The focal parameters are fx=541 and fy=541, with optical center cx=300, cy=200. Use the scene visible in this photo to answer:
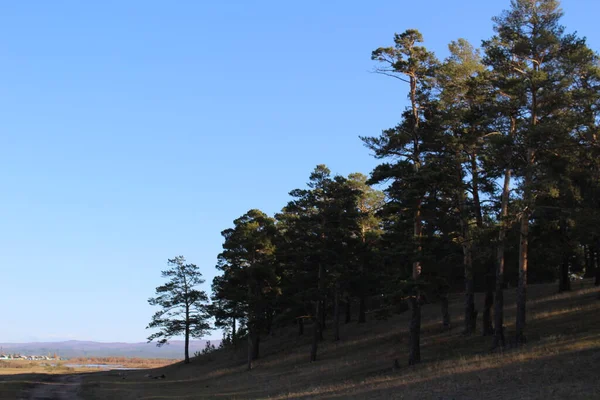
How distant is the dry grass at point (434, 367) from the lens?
1897 centimetres

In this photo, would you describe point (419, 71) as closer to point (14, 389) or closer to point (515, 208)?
point (515, 208)

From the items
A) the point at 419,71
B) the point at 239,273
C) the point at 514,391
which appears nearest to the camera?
the point at 514,391

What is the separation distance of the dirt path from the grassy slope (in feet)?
3.77

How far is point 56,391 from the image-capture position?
3825cm

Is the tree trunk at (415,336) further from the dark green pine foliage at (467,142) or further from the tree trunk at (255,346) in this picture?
the tree trunk at (255,346)

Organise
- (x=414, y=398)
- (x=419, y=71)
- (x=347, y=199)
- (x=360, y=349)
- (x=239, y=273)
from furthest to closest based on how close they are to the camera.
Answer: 1. (x=239, y=273)
2. (x=347, y=199)
3. (x=360, y=349)
4. (x=419, y=71)
5. (x=414, y=398)

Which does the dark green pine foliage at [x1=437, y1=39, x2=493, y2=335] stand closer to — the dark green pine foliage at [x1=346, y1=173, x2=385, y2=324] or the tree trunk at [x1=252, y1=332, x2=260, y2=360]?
the dark green pine foliage at [x1=346, y1=173, x2=385, y2=324]

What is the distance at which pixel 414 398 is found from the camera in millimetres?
19438

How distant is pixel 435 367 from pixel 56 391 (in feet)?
90.0

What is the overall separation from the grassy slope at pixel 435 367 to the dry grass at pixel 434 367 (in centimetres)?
Result: 4

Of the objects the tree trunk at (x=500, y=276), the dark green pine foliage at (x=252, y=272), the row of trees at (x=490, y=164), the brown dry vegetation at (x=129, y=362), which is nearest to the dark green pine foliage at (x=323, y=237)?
the row of trees at (x=490, y=164)

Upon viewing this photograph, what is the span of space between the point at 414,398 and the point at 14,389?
3017 cm

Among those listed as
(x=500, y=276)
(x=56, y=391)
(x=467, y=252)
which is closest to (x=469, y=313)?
(x=467, y=252)

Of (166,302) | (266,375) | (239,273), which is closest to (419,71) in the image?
(266,375)
